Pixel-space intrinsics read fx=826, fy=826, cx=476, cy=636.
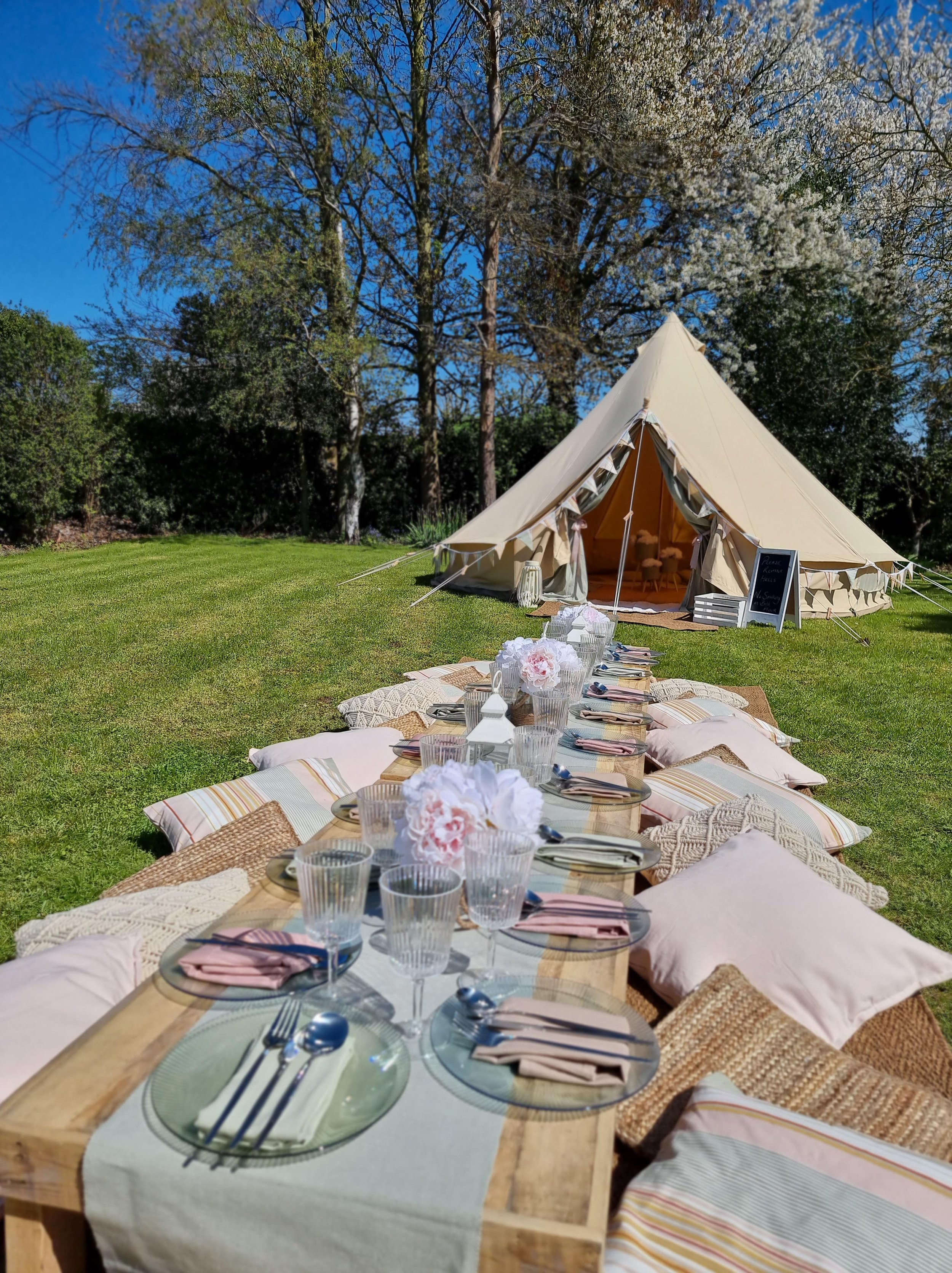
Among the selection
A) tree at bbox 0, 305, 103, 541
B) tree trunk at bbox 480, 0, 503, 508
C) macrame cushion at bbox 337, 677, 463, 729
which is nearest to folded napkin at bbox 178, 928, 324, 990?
macrame cushion at bbox 337, 677, 463, 729

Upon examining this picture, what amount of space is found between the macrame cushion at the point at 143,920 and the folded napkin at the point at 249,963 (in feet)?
1.53

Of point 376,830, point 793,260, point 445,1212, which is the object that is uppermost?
point 793,260

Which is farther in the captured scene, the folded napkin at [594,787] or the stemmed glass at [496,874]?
the folded napkin at [594,787]

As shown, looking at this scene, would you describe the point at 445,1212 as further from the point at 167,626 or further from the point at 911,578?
the point at 911,578

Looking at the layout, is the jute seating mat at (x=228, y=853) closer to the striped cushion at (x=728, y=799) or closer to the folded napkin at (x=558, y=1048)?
the folded napkin at (x=558, y=1048)

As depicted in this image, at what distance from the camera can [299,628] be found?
7406 mm

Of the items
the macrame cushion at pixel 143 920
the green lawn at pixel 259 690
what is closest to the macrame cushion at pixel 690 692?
the green lawn at pixel 259 690

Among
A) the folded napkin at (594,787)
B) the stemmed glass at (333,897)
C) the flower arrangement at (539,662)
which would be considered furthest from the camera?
the flower arrangement at (539,662)

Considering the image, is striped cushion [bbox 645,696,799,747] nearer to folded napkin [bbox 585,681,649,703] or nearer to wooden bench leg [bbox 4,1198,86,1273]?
folded napkin [bbox 585,681,649,703]

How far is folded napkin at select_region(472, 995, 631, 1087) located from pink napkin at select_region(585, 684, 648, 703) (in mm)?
2263

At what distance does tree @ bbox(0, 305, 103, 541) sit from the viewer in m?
11.9

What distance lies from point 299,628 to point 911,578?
9.22 m

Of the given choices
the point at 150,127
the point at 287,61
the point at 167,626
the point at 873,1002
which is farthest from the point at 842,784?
the point at 150,127

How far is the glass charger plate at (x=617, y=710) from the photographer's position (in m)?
3.23
